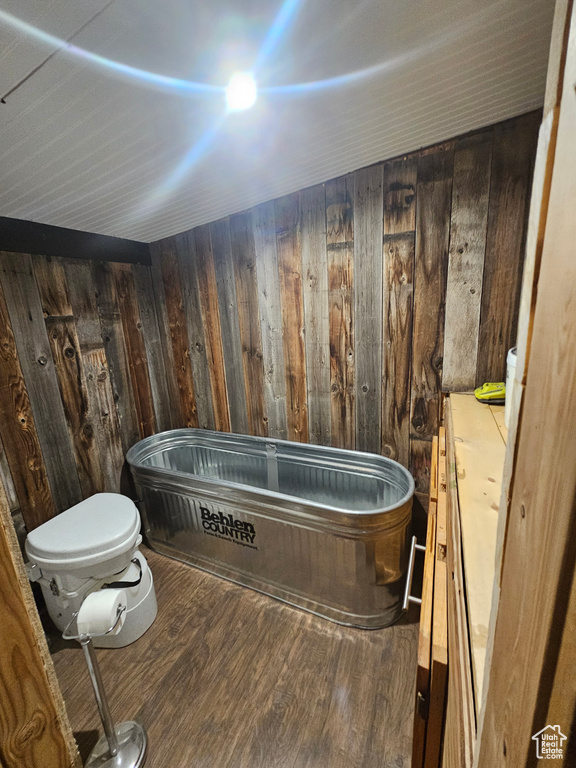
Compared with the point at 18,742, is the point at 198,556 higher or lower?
lower

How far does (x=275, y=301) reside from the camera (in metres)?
1.92

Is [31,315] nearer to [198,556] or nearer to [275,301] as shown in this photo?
[275,301]

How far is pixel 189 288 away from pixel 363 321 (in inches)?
48.3

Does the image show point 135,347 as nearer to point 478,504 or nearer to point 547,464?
point 478,504

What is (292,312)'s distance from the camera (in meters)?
1.88

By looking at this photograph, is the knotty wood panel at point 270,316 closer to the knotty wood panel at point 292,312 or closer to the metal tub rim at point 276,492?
the knotty wood panel at point 292,312

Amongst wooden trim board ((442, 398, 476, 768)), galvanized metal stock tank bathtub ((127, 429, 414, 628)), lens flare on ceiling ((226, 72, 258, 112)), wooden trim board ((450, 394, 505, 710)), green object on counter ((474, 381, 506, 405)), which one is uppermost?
lens flare on ceiling ((226, 72, 258, 112))

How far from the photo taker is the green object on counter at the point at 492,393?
135 centimetres

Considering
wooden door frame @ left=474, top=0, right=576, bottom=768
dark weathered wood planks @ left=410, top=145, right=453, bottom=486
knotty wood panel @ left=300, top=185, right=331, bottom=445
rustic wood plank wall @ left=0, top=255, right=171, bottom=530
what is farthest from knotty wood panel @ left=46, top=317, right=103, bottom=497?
wooden door frame @ left=474, top=0, right=576, bottom=768

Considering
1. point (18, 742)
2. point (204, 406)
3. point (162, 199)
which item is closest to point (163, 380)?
point (204, 406)

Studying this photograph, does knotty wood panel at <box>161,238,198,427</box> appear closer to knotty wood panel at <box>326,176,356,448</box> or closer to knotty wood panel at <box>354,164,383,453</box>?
knotty wood panel at <box>326,176,356,448</box>

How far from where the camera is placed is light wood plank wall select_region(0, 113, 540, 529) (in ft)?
4.73

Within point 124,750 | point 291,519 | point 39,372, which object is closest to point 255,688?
point 124,750

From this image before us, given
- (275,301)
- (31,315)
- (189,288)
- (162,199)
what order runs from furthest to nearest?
(189,288), (275,301), (31,315), (162,199)
